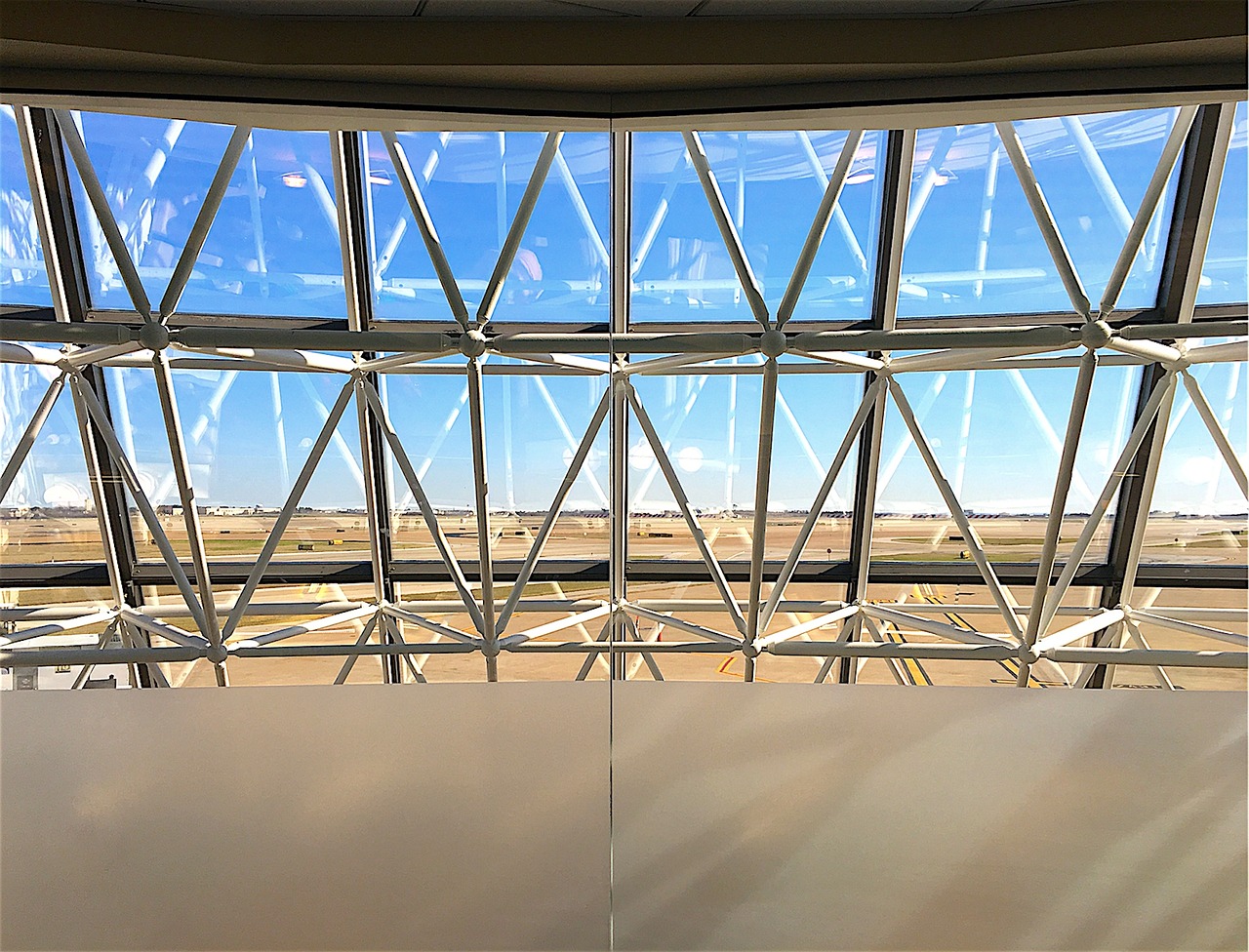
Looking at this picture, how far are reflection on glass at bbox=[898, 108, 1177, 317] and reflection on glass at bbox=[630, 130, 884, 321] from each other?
30.0 inches

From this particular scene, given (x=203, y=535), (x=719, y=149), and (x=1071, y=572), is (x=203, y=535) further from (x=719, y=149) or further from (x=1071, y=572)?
(x=1071, y=572)

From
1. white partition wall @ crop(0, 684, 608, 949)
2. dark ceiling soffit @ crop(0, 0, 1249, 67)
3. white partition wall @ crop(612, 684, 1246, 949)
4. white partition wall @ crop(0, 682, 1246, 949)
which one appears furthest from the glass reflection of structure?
white partition wall @ crop(0, 684, 608, 949)

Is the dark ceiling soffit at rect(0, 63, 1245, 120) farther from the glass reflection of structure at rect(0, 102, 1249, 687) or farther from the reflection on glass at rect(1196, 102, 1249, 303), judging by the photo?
the reflection on glass at rect(1196, 102, 1249, 303)

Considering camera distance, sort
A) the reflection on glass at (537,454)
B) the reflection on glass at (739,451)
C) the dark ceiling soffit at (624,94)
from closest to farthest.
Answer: the dark ceiling soffit at (624,94) < the reflection on glass at (739,451) < the reflection on glass at (537,454)

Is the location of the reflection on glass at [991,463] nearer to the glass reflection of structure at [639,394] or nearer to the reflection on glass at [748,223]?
the glass reflection of structure at [639,394]

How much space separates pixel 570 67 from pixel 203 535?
1038 centimetres

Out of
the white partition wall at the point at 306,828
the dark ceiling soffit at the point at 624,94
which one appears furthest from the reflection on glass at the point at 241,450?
the dark ceiling soffit at the point at 624,94

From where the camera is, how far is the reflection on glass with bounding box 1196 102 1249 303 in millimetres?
8641

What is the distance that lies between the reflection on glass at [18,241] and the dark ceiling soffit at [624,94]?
A: 19.4ft

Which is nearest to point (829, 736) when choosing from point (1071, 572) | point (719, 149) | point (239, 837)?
point (239, 837)

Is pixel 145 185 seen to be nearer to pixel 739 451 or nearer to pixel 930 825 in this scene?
pixel 739 451

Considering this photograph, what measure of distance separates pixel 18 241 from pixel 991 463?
13.8 meters

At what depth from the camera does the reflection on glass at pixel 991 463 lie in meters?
10.8

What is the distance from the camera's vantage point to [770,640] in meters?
12.1
